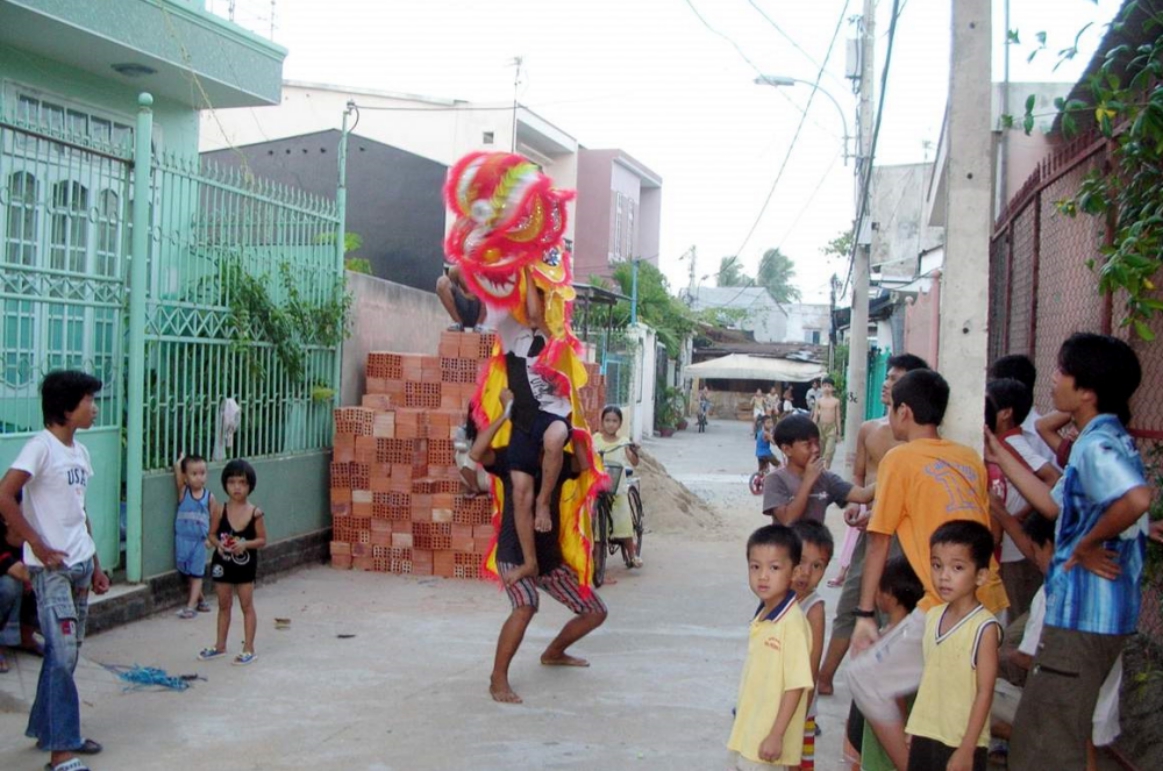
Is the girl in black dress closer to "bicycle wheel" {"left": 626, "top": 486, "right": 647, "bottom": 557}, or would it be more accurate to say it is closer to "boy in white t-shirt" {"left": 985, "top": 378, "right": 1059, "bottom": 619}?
"boy in white t-shirt" {"left": 985, "top": 378, "right": 1059, "bottom": 619}

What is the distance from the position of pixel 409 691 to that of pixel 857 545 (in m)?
2.52

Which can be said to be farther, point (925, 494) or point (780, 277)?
point (780, 277)

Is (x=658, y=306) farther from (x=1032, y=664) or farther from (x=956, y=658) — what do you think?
(x=956, y=658)

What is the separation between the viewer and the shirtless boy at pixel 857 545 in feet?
19.2

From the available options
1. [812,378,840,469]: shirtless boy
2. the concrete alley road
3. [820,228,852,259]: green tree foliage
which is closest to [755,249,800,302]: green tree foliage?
[820,228,852,259]: green tree foliage

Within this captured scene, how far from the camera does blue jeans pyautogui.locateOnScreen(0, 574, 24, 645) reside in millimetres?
5848

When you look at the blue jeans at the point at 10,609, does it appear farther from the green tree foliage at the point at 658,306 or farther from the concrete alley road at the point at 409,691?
the green tree foliage at the point at 658,306

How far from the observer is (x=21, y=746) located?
4.95m

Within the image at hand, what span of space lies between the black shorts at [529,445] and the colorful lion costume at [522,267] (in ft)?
0.22

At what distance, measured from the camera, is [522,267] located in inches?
239

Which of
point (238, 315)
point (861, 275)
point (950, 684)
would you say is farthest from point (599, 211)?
point (950, 684)

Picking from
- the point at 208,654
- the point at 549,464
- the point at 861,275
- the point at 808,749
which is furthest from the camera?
the point at 861,275

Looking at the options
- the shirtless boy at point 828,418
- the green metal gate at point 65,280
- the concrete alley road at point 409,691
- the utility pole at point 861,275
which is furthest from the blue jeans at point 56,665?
the shirtless boy at point 828,418

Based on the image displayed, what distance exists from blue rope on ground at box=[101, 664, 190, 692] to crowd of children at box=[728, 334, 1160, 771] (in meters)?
3.39
